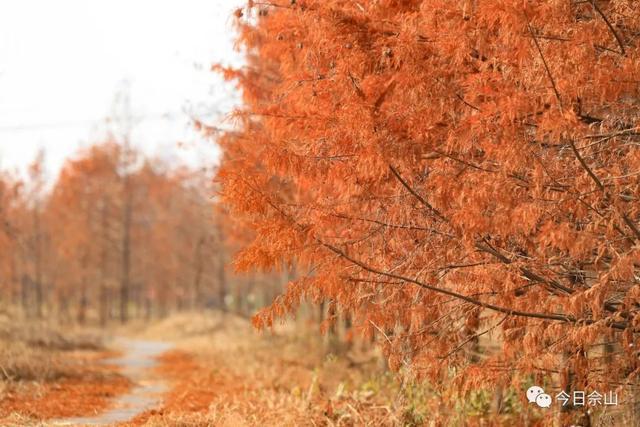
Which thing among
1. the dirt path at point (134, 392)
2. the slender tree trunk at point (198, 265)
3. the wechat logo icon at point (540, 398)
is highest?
the slender tree trunk at point (198, 265)

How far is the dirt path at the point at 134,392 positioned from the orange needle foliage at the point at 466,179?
3.72m

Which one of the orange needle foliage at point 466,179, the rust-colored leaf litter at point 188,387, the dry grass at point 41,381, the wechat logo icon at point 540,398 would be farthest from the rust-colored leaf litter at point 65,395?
the wechat logo icon at point 540,398

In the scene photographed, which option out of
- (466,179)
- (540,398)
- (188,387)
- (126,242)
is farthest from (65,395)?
(126,242)

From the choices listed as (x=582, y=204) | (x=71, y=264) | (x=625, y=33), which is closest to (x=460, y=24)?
(x=625, y=33)

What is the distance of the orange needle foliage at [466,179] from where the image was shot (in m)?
5.20

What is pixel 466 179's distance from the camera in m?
5.54

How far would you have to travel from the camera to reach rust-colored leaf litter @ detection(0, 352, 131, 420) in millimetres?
8892

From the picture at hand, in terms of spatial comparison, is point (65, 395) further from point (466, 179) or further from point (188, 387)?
point (466, 179)

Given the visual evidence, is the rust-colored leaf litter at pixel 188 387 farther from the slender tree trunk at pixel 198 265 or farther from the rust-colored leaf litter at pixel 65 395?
the slender tree trunk at pixel 198 265

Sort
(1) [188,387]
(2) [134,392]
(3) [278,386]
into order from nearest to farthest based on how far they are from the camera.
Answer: (3) [278,386] → (2) [134,392] → (1) [188,387]

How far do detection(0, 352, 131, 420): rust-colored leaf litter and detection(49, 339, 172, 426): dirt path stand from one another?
208 mm

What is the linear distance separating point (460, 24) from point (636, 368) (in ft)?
10.1

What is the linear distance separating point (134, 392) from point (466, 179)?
802cm

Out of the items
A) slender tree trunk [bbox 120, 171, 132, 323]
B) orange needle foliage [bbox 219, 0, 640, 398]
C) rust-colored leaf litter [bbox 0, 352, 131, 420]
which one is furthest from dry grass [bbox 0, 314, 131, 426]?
slender tree trunk [bbox 120, 171, 132, 323]
